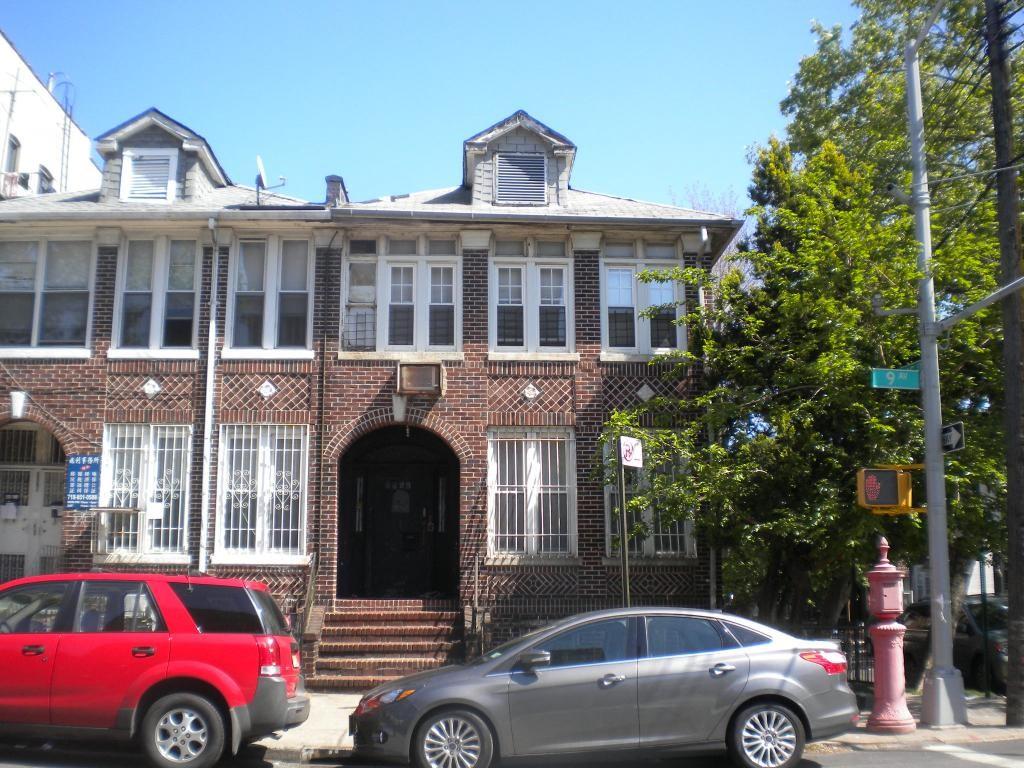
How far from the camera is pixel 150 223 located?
15.5 metres

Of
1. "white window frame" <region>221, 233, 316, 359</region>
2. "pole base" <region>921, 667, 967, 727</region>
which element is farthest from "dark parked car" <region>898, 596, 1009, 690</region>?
"white window frame" <region>221, 233, 316, 359</region>

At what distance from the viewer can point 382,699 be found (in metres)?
8.47

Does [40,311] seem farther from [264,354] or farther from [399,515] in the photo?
[399,515]

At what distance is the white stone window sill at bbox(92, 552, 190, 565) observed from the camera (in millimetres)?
14680

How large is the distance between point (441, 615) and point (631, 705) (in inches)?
260

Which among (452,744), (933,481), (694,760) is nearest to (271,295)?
(452,744)

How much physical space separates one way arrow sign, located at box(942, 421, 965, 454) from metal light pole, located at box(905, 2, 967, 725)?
0.19 ft

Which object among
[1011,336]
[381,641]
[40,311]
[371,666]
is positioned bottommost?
[371,666]

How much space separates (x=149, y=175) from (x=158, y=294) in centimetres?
233

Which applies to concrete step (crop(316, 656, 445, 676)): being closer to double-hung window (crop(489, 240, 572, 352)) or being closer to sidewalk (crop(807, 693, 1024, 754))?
double-hung window (crop(489, 240, 572, 352))

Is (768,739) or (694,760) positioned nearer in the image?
(768,739)

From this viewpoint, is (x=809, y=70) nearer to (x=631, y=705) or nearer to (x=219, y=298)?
(x=219, y=298)

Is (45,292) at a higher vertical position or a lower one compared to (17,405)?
higher

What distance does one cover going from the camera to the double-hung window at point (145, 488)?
14867 millimetres
